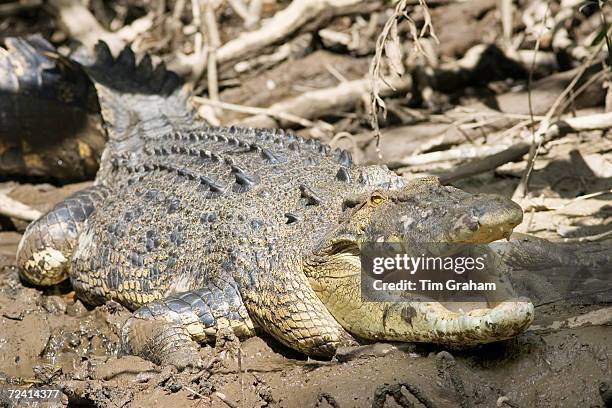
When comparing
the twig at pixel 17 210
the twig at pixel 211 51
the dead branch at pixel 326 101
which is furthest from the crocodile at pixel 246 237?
the twig at pixel 211 51

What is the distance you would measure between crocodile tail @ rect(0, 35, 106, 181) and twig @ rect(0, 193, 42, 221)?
575 millimetres

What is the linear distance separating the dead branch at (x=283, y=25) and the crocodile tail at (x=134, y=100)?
124 centimetres

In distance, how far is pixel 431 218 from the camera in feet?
10.0

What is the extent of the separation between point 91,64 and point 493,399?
13.1 ft

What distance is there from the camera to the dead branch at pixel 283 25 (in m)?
6.86

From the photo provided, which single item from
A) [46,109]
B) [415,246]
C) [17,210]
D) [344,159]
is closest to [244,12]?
[46,109]

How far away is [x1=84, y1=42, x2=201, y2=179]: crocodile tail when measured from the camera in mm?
5473

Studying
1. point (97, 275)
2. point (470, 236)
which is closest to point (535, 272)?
point (470, 236)

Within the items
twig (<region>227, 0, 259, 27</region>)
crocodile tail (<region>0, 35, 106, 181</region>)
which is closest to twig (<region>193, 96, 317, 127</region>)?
crocodile tail (<region>0, 35, 106, 181</region>)

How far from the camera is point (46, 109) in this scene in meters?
6.15

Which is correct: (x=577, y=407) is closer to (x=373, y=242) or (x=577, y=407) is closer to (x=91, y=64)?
(x=373, y=242)

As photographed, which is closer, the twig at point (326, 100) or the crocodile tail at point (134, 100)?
the crocodile tail at point (134, 100)

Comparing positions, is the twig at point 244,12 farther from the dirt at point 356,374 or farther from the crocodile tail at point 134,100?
the dirt at point 356,374

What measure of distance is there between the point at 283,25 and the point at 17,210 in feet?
8.52
